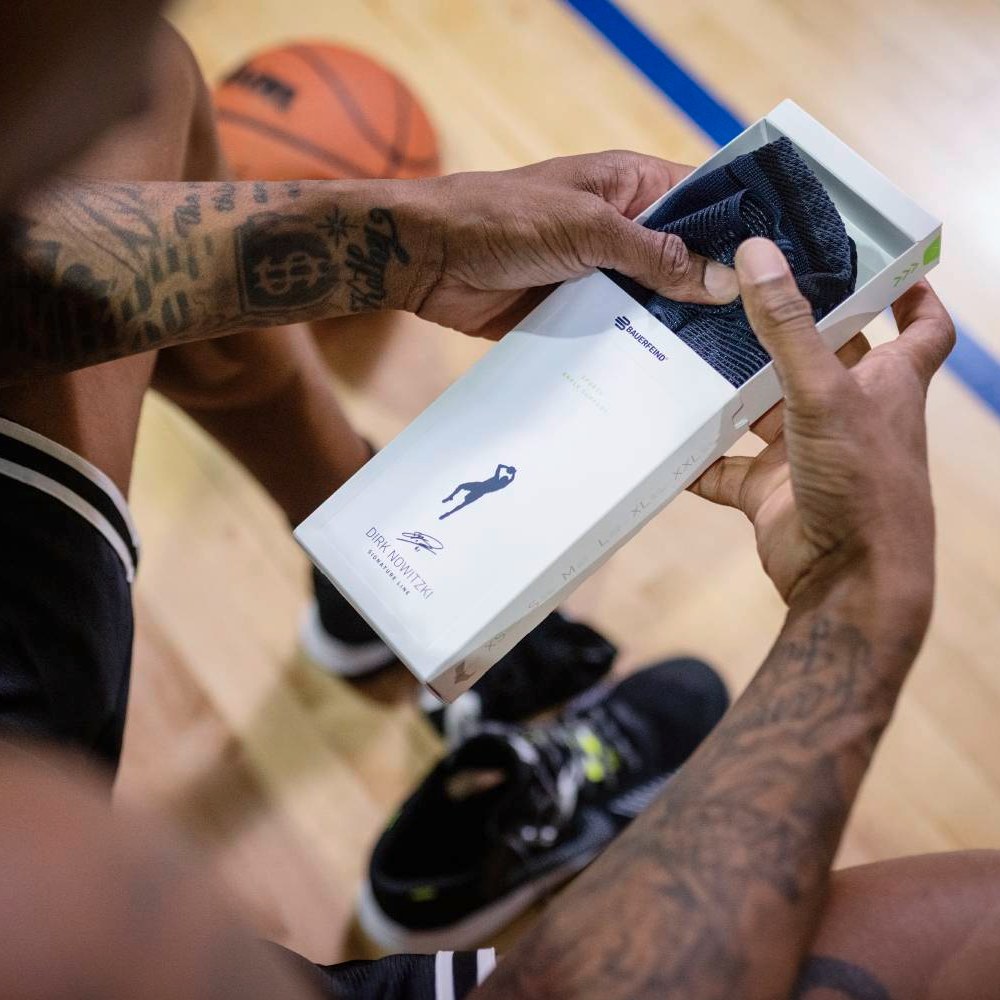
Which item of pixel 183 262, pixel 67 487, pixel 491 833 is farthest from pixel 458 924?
pixel 183 262

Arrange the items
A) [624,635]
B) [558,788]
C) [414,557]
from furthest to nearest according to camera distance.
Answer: [624,635], [558,788], [414,557]

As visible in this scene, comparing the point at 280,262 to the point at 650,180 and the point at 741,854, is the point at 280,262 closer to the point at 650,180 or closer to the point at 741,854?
the point at 650,180

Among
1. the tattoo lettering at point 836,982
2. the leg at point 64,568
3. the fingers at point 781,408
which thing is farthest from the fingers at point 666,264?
the tattoo lettering at point 836,982

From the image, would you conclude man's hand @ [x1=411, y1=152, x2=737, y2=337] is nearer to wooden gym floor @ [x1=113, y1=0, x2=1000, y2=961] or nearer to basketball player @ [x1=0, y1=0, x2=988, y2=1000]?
basketball player @ [x1=0, y1=0, x2=988, y2=1000]

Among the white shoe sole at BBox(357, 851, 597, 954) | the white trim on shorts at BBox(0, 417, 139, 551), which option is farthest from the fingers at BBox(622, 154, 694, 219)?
the white shoe sole at BBox(357, 851, 597, 954)

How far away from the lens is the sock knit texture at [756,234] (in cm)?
73

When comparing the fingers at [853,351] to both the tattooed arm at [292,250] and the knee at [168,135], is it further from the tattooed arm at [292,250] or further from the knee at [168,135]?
the knee at [168,135]

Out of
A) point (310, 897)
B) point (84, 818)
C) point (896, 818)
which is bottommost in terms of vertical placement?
point (896, 818)

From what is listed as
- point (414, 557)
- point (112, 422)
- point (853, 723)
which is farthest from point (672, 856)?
point (112, 422)

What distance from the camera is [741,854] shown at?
0.57m

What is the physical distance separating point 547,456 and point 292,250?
275mm

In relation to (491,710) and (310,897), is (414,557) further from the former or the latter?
(310,897)

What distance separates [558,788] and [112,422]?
0.64 m

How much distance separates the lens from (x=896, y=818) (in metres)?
1.12
